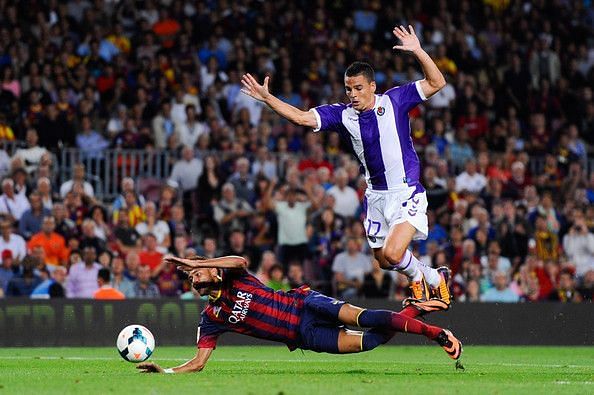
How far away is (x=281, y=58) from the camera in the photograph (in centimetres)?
2434

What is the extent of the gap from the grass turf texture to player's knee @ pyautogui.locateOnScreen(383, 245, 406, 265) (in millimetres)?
1069

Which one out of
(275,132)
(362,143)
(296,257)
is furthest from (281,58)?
(362,143)

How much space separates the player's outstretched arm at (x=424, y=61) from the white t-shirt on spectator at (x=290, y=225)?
866 centimetres

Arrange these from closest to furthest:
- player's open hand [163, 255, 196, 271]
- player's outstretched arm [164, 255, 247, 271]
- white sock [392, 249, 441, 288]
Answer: player's open hand [163, 255, 196, 271], player's outstretched arm [164, 255, 247, 271], white sock [392, 249, 441, 288]

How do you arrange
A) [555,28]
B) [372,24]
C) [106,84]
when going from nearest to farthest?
[106,84], [372,24], [555,28]

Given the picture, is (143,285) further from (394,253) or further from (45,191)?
(394,253)

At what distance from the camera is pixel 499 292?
20016mm

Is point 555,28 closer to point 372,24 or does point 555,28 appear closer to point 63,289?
point 372,24

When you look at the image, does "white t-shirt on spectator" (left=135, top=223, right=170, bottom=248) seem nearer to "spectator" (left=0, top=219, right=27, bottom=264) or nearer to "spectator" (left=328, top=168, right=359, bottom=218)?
"spectator" (left=0, top=219, right=27, bottom=264)

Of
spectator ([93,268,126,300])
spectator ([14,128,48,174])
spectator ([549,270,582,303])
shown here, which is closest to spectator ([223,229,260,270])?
spectator ([93,268,126,300])

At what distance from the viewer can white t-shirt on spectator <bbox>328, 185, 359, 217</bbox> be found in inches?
856

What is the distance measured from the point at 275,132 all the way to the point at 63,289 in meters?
6.00

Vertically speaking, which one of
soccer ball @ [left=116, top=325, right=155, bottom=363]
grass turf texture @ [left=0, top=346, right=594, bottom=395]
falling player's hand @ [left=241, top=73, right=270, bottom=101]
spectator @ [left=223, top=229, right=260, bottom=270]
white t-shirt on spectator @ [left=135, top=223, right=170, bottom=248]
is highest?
falling player's hand @ [left=241, top=73, right=270, bottom=101]

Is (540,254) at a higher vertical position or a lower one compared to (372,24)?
lower
